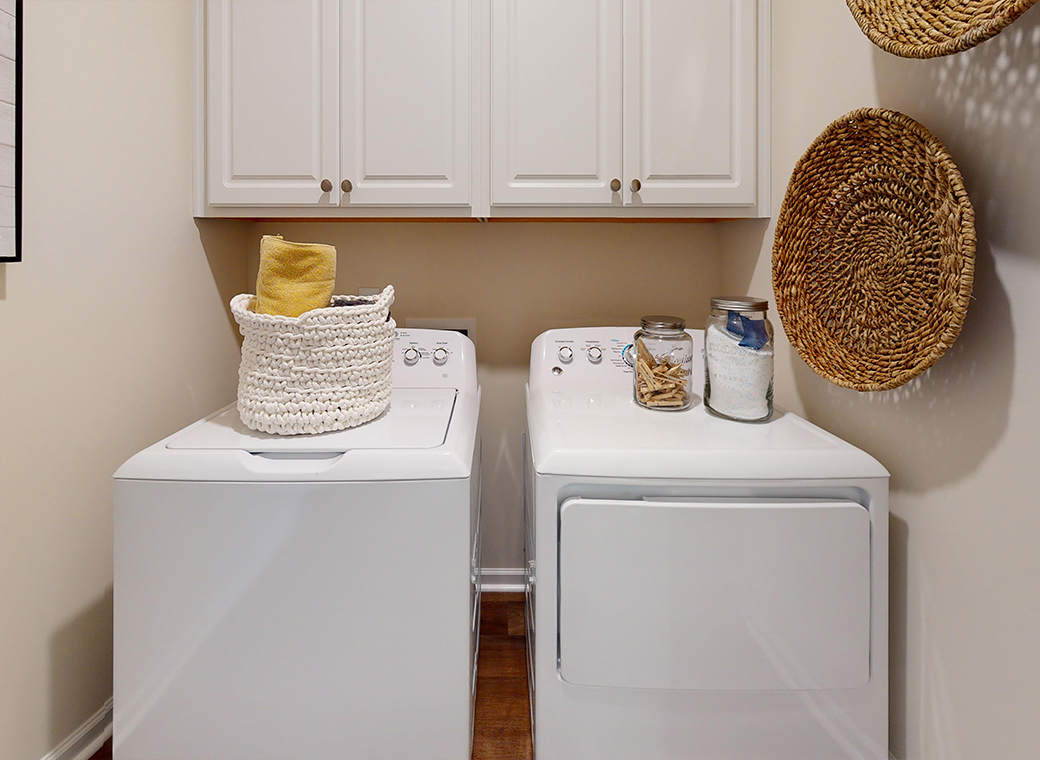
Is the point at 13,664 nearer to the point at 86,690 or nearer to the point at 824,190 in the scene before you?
the point at 86,690

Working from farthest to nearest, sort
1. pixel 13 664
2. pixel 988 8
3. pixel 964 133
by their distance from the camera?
1. pixel 13 664
2. pixel 964 133
3. pixel 988 8

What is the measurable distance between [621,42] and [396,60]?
0.58m

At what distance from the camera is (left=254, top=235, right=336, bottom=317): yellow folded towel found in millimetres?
1141

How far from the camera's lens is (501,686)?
1511 millimetres

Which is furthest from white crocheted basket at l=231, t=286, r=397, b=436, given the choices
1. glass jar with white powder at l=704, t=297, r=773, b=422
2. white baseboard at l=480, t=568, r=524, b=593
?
white baseboard at l=480, t=568, r=524, b=593

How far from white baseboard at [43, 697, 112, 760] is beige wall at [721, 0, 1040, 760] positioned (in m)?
1.65

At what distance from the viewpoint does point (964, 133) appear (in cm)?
96

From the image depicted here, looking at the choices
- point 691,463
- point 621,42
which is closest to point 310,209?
point 621,42

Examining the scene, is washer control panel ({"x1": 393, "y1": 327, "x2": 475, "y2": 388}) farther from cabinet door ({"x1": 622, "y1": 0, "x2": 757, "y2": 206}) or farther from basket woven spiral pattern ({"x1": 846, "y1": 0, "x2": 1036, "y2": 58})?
basket woven spiral pattern ({"x1": 846, "y1": 0, "x2": 1036, "y2": 58})

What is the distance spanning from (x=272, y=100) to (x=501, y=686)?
5.33 feet

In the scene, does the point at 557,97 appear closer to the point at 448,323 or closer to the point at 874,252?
the point at 448,323

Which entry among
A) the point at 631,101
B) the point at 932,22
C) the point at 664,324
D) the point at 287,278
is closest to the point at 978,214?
the point at 932,22

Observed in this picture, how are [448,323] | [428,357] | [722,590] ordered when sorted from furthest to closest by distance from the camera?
[448,323], [428,357], [722,590]

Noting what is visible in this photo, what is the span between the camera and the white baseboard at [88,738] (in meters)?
1.21
